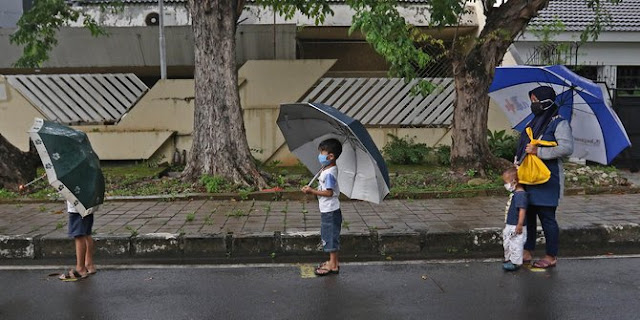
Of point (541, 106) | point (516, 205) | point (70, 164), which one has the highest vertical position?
point (541, 106)

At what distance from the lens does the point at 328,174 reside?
5.01 meters

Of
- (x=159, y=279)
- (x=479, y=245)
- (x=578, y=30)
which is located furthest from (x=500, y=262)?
(x=578, y=30)

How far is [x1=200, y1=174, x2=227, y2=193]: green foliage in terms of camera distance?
8.57m

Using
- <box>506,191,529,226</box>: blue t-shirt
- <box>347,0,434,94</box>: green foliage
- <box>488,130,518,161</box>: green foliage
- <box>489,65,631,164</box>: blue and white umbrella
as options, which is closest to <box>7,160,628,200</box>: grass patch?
<box>488,130,518,161</box>: green foliage

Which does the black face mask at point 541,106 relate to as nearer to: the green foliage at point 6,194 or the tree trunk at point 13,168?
the green foliage at point 6,194

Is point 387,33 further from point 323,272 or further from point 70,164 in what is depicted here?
point 70,164

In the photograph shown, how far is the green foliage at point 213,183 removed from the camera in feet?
28.1

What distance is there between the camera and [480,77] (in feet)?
29.3

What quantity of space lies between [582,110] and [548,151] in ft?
3.24

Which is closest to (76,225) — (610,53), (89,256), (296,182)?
(89,256)

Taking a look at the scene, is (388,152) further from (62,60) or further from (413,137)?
(62,60)

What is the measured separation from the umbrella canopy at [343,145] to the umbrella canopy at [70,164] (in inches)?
74.3

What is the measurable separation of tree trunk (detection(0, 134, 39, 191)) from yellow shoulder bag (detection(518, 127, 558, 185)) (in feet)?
26.2

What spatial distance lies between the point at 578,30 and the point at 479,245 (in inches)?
361
